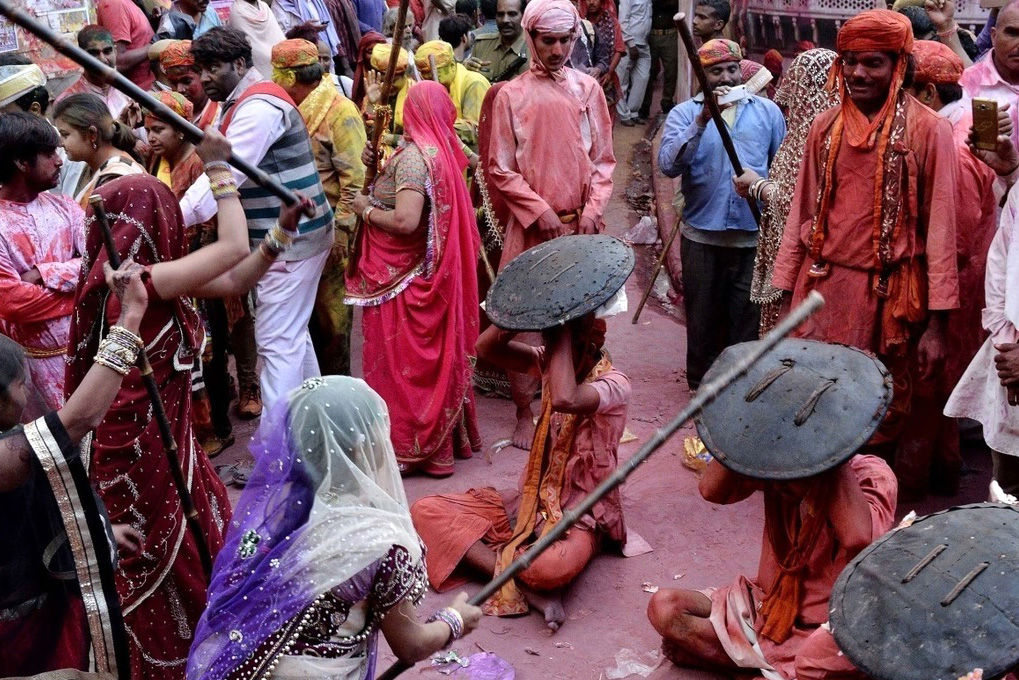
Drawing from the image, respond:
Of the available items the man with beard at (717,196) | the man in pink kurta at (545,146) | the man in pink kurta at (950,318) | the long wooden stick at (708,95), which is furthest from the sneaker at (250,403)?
the man in pink kurta at (950,318)

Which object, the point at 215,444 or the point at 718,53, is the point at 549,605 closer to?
the point at 215,444

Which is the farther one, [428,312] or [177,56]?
[177,56]

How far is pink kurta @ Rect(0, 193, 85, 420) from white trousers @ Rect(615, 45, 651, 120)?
368 inches

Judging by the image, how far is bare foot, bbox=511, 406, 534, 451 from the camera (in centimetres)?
645

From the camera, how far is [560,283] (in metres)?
4.40

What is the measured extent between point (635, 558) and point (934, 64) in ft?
8.92

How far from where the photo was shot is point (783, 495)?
377cm

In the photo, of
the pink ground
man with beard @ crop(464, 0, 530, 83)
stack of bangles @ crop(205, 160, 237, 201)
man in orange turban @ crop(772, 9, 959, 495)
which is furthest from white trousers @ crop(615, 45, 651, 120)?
stack of bangles @ crop(205, 160, 237, 201)

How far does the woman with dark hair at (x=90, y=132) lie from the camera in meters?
4.46

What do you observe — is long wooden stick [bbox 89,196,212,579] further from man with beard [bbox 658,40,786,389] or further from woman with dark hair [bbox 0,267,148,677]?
man with beard [bbox 658,40,786,389]

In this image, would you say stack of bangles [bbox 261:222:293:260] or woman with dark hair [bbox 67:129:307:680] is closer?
stack of bangles [bbox 261:222:293:260]

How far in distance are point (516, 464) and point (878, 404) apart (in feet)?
10.0

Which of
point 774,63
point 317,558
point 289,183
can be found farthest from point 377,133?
point 774,63

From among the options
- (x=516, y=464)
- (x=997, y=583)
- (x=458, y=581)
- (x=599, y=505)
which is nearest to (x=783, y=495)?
(x=997, y=583)
